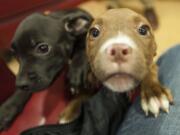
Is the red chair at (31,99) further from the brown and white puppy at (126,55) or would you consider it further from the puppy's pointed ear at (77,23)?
the brown and white puppy at (126,55)

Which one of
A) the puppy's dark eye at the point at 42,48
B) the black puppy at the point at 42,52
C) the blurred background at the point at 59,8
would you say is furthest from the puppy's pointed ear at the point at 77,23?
the blurred background at the point at 59,8

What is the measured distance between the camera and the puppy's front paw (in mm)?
927

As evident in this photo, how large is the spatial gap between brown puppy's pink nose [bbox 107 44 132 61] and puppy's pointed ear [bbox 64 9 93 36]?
46cm

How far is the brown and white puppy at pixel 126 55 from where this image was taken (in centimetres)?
81

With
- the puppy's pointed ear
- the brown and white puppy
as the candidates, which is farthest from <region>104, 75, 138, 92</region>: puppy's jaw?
the puppy's pointed ear

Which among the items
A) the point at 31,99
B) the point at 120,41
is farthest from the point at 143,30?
the point at 31,99

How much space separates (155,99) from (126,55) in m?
0.19

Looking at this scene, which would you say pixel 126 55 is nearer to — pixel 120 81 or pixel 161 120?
pixel 120 81

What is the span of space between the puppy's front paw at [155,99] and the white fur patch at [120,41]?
168mm

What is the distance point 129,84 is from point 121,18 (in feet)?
0.53

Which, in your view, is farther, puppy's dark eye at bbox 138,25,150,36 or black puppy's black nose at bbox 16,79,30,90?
black puppy's black nose at bbox 16,79,30,90

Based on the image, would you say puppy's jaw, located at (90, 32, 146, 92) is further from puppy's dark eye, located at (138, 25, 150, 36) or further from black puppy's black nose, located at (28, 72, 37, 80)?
black puppy's black nose, located at (28, 72, 37, 80)

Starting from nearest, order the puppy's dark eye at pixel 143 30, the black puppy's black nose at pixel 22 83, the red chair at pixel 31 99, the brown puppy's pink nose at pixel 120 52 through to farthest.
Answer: the brown puppy's pink nose at pixel 120 52
the puppy's dark eye at pixel 143 30
the black puppy's black nose at pixel 22 83
the red chair at pixel 31 99

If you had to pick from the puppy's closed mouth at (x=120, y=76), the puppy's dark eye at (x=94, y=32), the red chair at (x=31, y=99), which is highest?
the puppy's dark eye at (x=94, y=32)
